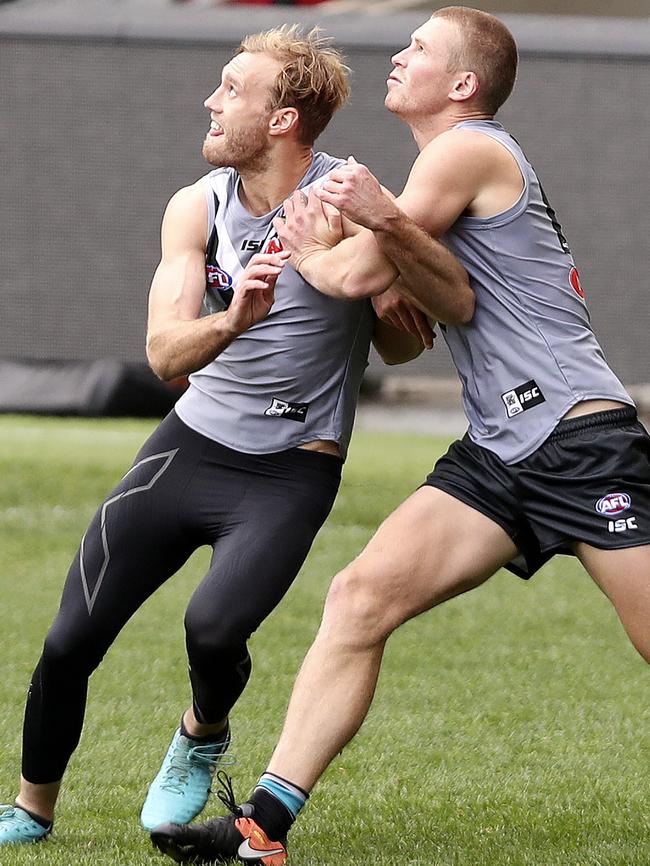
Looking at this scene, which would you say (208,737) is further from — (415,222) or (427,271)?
(415,222)

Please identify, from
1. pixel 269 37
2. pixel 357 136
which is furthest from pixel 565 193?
pixel 269 37

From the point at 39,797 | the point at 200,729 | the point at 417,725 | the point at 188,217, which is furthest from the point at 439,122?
the point at 417,725

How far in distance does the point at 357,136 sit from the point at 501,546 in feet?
23.7

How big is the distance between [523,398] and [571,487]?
0.86 ft

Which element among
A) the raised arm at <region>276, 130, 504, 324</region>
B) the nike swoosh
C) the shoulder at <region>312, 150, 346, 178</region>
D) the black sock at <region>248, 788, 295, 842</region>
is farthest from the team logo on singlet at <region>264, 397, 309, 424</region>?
the nike swoosh

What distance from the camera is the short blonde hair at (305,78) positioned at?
423 centimetres

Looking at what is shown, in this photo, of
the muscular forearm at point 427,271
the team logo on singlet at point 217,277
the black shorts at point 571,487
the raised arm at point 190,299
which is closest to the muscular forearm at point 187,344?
the raised arm at point 190,299

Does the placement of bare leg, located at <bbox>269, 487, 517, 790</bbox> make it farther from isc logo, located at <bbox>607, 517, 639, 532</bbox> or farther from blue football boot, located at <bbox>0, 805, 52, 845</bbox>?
blue football boot, located at <bbox>0, 805, 52, 845</bbox>

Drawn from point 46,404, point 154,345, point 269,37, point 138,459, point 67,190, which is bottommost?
point 46,404

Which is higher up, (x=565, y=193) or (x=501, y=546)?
(x=501, y=546)

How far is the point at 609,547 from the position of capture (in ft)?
12.8

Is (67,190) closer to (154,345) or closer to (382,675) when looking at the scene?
(382,675)

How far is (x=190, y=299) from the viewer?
415cm

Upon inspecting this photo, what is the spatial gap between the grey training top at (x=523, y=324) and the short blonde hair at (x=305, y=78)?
0.46 m
